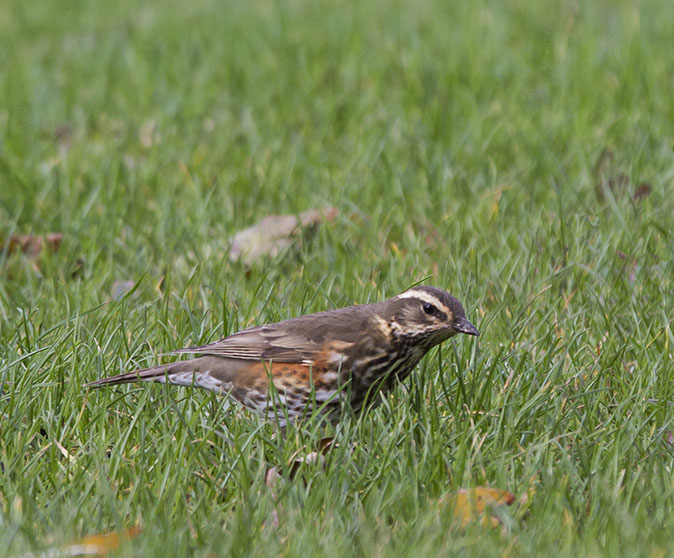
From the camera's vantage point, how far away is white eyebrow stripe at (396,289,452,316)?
437cm

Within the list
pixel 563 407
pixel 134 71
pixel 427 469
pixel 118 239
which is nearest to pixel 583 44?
pixel 134 71

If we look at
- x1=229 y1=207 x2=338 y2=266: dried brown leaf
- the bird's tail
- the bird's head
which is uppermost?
the bird's head

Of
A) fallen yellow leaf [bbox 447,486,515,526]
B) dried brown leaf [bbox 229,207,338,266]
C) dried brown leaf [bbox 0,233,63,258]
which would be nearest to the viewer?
fallen yellow leaf [bbox 447,486,515,526]

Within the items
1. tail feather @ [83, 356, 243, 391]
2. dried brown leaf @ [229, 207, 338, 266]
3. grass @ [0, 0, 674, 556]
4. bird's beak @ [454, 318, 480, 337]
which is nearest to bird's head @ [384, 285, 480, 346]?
bird's beak @ [454, 318, 480, 337]

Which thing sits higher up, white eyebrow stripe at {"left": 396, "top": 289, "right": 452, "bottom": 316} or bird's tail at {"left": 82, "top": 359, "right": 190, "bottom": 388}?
white eyebrow stripe at {"left": 396, "top": 289, "right": 452, "bottom": 316}

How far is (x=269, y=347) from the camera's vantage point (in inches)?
180

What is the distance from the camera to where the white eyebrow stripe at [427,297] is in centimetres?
437

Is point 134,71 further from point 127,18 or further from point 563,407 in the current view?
point 563,407

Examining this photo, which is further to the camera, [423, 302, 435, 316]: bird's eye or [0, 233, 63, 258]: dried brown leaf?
[0, 233, 63, 258]: dried brown leaf

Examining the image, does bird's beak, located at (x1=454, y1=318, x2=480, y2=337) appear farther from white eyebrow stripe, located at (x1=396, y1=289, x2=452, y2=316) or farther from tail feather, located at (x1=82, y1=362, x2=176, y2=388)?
tail feather, located at (x1=82, y1=362, x2=176, y2=388)

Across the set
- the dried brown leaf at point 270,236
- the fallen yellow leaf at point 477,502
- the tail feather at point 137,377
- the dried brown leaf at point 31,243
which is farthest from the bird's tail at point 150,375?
the dried brown leaf at point 31,243

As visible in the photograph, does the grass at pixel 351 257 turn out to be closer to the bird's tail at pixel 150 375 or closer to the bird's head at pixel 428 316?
the bird's tail at pixel 150 375

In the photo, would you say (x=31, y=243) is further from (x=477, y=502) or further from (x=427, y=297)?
(x=477, y=502)

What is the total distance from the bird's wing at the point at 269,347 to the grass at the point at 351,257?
222 millimetres
